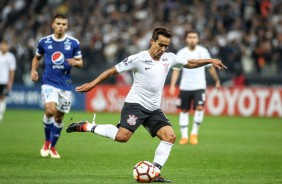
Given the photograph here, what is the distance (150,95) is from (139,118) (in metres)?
0.38

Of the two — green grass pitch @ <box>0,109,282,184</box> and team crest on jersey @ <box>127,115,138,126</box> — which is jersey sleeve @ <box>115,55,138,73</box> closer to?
team crest on jersey @ <box>127,115,138,126</box>

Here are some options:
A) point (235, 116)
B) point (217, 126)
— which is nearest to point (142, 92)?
point (217, 126)

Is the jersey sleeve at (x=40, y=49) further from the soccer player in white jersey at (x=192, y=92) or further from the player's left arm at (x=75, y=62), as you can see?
the soccer player in white jersey at (x=192, y=92)

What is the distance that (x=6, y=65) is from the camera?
24.1m

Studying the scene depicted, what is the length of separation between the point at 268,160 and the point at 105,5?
21.4 metres

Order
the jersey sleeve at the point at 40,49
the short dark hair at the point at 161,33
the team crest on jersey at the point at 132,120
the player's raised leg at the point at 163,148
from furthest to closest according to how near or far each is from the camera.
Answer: the jersey sleeve at the point at 40,49 < the team crest on jersey at the point at 132,120 < the player's raised leg at the point at 163,148 < the short dark hair at the point at 161,33

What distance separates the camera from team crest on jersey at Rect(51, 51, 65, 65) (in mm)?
13523

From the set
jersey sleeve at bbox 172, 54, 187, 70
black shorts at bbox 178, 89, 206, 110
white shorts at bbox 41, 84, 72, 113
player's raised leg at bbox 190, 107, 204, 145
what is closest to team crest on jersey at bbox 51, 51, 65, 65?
white shorts at bbox 41, 84, 72, 113

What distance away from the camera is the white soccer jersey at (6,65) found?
943 inches

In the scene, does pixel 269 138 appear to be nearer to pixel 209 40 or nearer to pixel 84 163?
pixel 84 163

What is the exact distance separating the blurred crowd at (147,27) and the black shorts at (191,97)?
10086 mm

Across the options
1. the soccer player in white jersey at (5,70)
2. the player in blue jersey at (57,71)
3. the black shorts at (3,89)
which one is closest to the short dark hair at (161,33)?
the player in blue jersey at (57,71)

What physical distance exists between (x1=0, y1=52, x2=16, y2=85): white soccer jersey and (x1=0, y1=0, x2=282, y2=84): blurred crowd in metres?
6.49

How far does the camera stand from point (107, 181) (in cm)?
1003
